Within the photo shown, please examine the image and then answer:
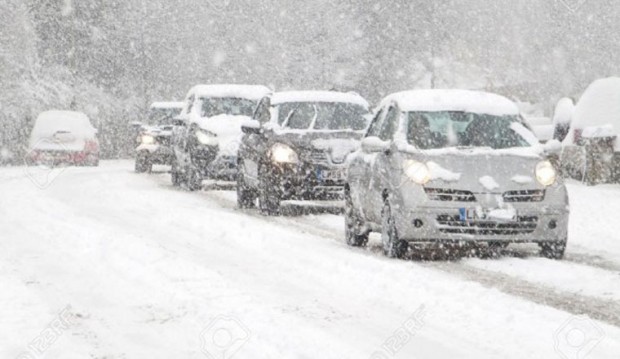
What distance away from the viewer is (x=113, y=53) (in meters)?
45.0

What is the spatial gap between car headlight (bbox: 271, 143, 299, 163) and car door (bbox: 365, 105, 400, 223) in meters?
3.38

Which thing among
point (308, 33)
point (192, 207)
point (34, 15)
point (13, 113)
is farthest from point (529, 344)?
point (308, 33)

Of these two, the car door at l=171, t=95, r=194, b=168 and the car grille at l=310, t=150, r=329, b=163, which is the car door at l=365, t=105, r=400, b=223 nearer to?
the car grille at l=310, t=150, r=329, b=163

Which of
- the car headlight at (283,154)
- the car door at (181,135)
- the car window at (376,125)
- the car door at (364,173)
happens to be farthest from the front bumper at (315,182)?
the car door at (181,135)

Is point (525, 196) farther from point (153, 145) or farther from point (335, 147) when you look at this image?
point (153, 145)

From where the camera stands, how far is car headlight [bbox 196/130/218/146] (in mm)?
18984

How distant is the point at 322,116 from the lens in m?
15.6

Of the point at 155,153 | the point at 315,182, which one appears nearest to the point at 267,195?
the point at 315,182

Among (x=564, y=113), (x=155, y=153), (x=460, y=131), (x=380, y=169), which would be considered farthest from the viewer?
(x=155, y=153)

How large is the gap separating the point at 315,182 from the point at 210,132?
5111mm

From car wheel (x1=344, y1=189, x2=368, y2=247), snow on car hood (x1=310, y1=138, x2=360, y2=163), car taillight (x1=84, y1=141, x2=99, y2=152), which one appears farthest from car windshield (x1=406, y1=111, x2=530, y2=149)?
car taillight (x1=84, y1=141, x2=99, y2=152)

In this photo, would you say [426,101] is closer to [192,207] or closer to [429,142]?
[429,142]
